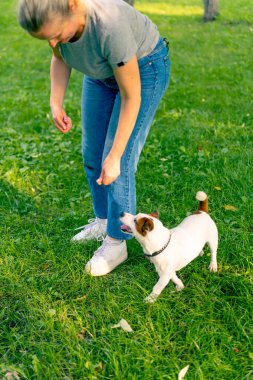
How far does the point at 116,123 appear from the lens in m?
2.41

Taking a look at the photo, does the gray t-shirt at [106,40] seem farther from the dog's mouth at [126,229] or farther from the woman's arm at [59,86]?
the dog's mouth at [126,229]

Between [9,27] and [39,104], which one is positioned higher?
[39,104]

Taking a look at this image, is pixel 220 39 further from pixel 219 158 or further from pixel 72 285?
pixel 72 285

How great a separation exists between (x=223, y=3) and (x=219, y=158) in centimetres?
1089

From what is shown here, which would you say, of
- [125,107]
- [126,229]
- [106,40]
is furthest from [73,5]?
Answer: [126,229]

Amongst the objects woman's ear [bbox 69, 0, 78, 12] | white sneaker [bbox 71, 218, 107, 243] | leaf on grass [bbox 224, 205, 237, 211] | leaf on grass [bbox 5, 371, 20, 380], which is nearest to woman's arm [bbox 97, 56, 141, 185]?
woman's ear [bbox 69, 0, 78, 12]

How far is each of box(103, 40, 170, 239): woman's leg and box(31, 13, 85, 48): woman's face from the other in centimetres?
43

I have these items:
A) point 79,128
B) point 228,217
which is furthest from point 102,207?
point 79,128

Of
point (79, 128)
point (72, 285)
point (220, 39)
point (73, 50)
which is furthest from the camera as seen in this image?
point (220, 39)

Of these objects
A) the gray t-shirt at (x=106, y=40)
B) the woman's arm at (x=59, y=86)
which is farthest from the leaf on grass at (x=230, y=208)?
the gray t-shirt at (x=106, y=40)

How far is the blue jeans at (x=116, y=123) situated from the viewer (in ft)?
7.91

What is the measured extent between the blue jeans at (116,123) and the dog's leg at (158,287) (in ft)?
1.44

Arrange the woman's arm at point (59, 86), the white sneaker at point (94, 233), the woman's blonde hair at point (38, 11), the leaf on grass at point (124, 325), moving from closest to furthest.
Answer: the woman's blonde hair at point (38, 11), the leaf on grass at point (124, 325), the woman's arm at point (59, 86), the white sneaker at point (94, 233)

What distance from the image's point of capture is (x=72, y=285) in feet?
8.70
